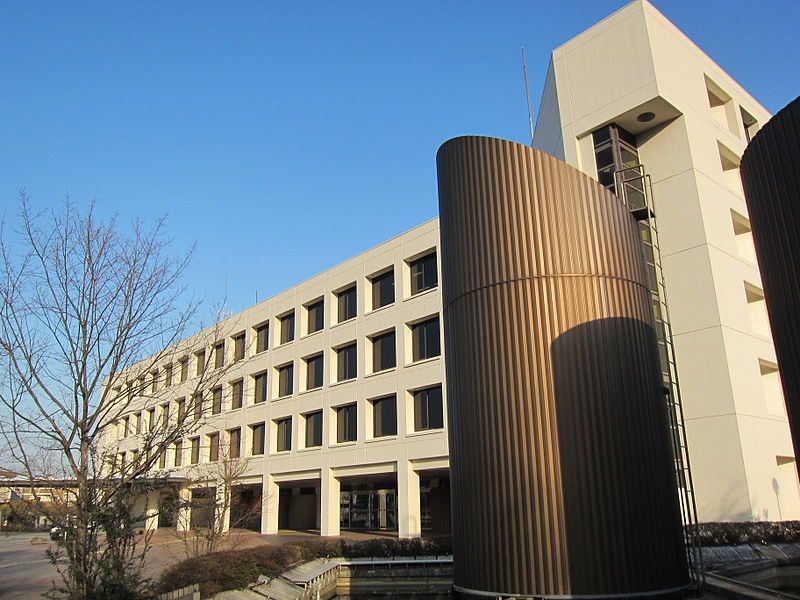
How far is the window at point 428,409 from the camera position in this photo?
94.0ft

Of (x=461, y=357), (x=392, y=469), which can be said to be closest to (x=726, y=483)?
(x=392, y=469)

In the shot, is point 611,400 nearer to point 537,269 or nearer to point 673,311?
point 537,269

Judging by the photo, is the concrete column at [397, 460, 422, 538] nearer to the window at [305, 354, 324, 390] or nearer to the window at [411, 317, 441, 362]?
the window at [411, 317, 441, 362]

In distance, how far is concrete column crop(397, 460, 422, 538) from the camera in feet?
91.2

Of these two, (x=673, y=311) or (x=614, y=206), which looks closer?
(x=614, y=206)

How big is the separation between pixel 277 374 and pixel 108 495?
29600 millimetres

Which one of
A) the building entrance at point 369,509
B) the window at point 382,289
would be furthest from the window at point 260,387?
the window at point 382,289

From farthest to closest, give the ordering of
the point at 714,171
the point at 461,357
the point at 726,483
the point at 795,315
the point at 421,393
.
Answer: the point at 421,393
the point at 714,171
the point at 726,483
the point at 461,357
the point at 795,315

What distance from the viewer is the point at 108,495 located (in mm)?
A: 10047

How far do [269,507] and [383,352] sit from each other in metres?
12.4

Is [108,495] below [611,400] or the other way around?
below

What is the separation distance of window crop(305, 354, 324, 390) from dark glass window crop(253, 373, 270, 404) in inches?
167

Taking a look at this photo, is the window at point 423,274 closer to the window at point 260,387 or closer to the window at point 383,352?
the window at point 383,352

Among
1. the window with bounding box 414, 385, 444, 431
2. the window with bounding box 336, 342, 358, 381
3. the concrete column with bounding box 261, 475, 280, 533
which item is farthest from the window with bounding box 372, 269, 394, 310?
the concrete column with bounding box 261, 475, 280, 533
